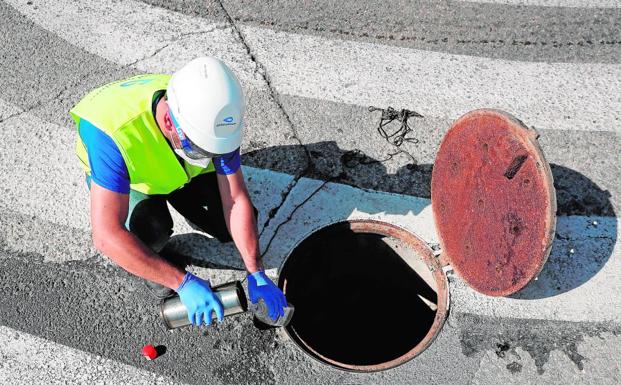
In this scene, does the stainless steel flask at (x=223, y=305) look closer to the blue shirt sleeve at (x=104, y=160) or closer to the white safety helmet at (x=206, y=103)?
the blue shirt sleeve at (x=104, y=160)

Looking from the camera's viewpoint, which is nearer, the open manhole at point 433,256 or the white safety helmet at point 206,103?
the white safety helmet at point 206,103

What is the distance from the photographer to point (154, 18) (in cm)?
514

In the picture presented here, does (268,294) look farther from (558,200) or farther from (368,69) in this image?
(368,69)

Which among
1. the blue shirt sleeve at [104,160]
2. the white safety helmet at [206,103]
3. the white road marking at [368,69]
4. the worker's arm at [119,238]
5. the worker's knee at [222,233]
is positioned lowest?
the worker's knee at [222,233]

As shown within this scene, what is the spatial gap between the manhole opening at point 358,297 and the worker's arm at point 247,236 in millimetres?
287

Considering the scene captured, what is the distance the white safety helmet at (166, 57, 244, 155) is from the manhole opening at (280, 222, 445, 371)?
1131 millimetres

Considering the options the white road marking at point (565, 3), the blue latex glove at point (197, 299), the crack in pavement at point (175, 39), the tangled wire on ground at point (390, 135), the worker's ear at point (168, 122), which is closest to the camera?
the worker's ear at point (168, 122)

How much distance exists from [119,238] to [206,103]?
A: 83cm

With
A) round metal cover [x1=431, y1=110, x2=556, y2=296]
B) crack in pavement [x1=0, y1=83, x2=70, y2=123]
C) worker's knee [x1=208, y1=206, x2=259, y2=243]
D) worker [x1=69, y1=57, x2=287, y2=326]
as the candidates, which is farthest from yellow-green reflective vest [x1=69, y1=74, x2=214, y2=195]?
round metal cover [x1=431, y1=110, x2=556, y2=296]

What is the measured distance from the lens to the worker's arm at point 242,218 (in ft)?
11.4

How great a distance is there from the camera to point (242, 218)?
3500 millimetres

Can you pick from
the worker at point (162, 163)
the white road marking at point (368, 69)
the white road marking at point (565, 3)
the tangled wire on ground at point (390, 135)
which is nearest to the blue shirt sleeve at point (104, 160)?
the worker at point (162, 163)

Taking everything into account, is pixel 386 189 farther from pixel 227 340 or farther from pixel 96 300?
pixel 96 300

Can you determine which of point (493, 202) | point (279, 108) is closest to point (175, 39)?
point (279, 108)
